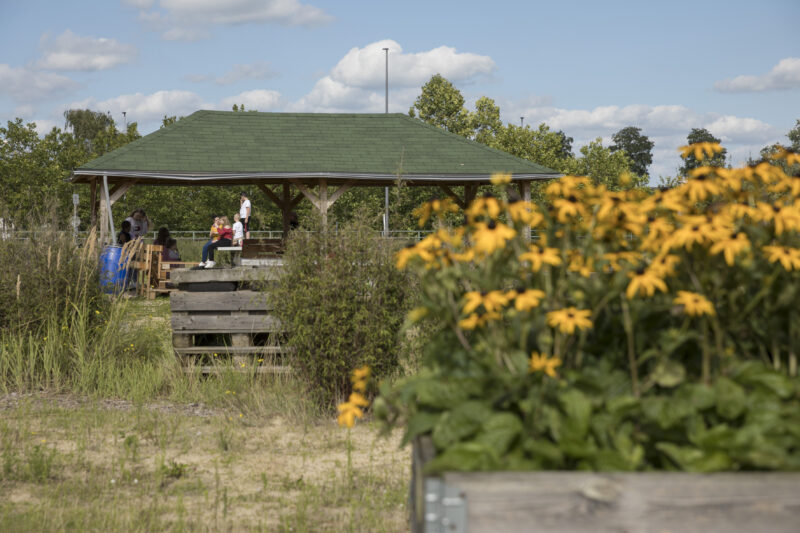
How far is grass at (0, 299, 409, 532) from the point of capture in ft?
12.9

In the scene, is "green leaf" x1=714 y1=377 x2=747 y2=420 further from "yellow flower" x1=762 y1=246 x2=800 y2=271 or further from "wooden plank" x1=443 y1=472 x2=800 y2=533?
"yellow flower" x1=762 y1=246 x2=800 y2=271

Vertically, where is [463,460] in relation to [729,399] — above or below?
below

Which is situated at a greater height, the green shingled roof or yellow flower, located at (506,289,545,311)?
the green shingled roof

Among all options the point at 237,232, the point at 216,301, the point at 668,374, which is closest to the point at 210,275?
the point at 216,301

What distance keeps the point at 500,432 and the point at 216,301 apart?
4.81m

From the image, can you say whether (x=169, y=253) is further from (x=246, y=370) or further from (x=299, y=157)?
(x=246, y=370)

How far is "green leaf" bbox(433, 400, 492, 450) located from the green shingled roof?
46.7 ft

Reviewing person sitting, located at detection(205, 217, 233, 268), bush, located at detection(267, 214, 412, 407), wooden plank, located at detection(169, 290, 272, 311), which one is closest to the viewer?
bush, located at detection(267, 214, 412, 407)

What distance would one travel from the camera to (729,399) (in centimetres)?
204

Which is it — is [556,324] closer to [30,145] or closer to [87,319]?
[87,319]

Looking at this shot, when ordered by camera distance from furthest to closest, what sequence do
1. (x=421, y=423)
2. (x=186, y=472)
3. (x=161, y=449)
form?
1. (x=161, y=449)
2. (x=186, y=472)
3. (x=421, y=423)

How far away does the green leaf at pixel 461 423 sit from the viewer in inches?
82.9

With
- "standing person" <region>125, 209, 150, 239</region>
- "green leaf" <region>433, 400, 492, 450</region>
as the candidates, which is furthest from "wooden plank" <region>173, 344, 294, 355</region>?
"standing person" <region>125, 209, 150, 239</region>

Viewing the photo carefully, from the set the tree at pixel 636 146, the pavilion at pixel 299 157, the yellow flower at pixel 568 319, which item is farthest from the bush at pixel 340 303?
the tree at pixel 636 146
